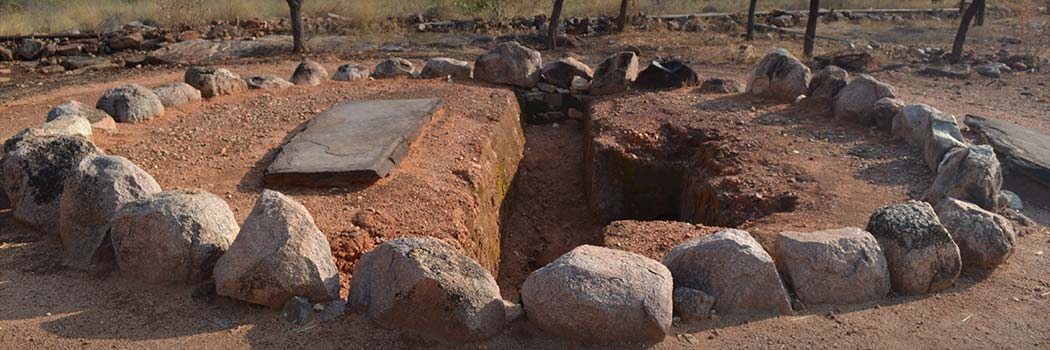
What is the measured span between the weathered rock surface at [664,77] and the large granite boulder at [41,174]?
5.47m

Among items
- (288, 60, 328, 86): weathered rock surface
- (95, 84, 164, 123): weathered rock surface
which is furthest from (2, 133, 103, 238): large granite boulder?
(288, 60, 328, 86): weathered rock surface

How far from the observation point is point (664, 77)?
28.7ft

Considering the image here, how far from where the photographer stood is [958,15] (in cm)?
1961

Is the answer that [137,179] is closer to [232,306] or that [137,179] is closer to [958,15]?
[232,306]

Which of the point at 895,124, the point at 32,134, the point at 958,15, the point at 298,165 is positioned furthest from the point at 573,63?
the point at 958,15

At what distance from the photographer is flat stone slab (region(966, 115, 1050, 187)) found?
Answer: 5.67 m

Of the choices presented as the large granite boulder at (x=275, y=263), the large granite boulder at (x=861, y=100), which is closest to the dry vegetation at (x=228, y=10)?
the large granite boulder at (x=861, y=100)

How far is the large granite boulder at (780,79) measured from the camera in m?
8.02

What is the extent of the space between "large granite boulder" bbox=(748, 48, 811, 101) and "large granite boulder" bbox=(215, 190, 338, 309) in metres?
5.56

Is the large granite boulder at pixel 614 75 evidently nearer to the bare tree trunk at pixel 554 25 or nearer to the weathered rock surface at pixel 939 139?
the weathered rock surface at pixel 939 139

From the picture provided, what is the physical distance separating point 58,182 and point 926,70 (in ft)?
33.1

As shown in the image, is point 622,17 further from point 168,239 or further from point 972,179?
point 168,239

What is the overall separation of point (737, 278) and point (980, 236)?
1.42m

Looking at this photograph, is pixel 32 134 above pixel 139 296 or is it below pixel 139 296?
above
